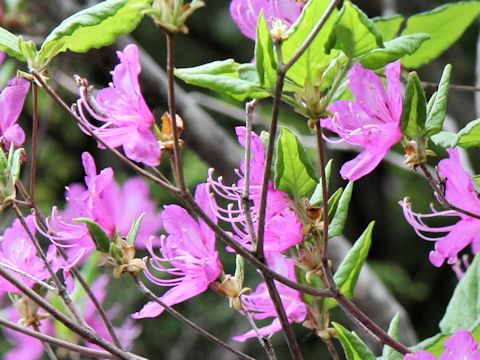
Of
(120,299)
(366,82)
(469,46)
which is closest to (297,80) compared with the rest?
(366,82)

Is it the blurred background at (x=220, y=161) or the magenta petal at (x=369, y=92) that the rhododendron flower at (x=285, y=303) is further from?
the blurred background at (x=220, y=161)

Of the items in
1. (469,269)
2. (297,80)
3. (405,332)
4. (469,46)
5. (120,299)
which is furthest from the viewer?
(469,46)

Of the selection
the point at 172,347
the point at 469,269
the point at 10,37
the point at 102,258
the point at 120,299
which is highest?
the point at 10,37

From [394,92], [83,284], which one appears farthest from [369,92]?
[83,284]

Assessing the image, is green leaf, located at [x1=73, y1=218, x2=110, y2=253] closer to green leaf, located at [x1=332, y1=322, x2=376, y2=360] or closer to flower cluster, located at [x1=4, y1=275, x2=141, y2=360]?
green leaf, located at [x1=332, y1=322, x2=376, y2=360]

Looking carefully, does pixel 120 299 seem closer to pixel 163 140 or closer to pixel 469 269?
pixel 469 269

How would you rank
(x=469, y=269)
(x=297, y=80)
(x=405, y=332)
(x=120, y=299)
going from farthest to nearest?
1. (x=120, y=299)
2. (x=405, y=332)
3. (x=469, y=269)
4. (x=297, y=80)

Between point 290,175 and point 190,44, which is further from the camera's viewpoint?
point 190,44
